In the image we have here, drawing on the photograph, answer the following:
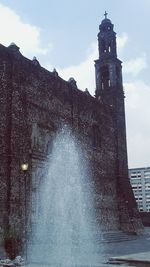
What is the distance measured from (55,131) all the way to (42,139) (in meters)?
1.53

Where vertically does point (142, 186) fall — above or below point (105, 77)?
below

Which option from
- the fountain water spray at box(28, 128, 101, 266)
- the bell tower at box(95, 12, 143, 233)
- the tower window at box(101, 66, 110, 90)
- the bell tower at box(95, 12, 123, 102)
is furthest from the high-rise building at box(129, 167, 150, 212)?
the fountain water spray at box(28, 128, 101, 266)

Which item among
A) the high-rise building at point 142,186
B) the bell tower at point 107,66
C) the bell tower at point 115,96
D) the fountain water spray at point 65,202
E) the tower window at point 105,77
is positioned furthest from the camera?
the high-rise building at point 142,186

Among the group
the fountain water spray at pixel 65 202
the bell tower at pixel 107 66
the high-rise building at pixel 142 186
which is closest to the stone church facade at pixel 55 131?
the bell tower at pixel 107 66

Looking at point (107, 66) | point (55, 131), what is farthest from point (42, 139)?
point (107, 66)

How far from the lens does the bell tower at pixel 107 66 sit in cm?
3128

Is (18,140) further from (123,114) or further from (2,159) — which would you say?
(123,114)

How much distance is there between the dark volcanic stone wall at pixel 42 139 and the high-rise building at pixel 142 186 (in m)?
101

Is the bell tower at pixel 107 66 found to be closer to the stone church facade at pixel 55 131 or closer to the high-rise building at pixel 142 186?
the stone church facade at pixel 55 131

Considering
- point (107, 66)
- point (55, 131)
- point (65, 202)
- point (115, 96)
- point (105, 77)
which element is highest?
point (107, 66)

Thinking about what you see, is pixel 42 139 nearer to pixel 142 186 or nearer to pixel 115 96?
pixel 115 96

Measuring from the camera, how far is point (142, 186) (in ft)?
431

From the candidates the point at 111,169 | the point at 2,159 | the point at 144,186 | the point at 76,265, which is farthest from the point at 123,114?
the point at 144,186

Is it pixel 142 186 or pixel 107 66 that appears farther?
pixel 142 186
